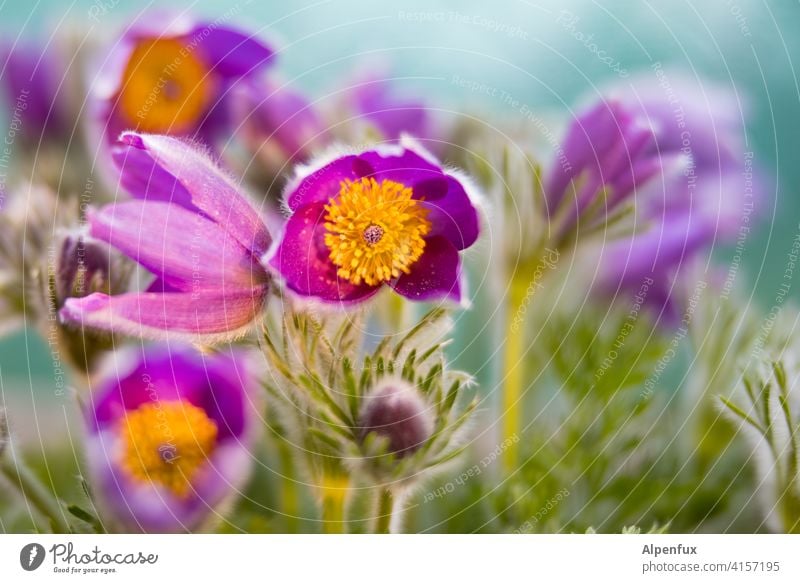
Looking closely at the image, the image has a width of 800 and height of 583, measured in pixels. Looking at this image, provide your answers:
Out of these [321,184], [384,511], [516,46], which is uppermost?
[516,46]

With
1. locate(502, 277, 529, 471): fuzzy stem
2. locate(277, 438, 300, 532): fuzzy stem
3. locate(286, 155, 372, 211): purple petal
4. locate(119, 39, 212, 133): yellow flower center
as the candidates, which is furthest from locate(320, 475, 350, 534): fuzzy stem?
locate(119, 39, 212, 133): yellow flower center

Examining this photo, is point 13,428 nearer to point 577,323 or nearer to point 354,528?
point 354,528

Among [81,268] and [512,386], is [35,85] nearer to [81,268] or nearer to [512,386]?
[81,268]

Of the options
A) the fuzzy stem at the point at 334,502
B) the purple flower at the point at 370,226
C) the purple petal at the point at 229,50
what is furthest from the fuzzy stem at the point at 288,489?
the purple petal at the point at 229,50

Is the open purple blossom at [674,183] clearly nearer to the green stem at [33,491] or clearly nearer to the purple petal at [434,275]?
the purple petal at [434,275]

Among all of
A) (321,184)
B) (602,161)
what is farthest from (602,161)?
(321,184)

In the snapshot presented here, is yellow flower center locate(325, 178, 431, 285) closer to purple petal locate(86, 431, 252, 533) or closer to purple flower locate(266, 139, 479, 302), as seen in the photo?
purple flower locate(266, 139, 479, 302)

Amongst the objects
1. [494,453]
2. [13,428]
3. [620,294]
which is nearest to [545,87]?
[620,294]
